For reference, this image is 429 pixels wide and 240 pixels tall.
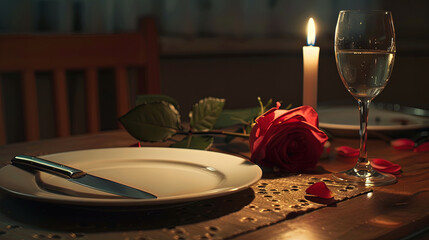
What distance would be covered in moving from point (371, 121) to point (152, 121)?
20.8 inches

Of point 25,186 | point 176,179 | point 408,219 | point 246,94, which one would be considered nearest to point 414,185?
point 408,219

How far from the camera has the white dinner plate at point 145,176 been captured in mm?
511

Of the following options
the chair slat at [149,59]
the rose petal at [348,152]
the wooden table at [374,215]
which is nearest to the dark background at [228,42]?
the chair slat at [149,59]

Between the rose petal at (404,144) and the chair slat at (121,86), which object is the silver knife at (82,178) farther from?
the chair slat at (121,86)

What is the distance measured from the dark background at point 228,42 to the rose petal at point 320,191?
0.85 m

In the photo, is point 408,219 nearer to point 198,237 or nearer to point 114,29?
point 198,237

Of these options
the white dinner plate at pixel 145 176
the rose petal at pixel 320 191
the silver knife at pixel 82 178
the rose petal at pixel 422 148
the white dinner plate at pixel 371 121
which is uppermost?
the silver knife at pixel 82 178

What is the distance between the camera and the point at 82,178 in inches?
22.9

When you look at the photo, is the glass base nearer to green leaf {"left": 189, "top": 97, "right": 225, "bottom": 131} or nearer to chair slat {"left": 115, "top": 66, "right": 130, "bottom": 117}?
green leaf {"left": 189, "top": 97, "right": 225, "bottom": 131}

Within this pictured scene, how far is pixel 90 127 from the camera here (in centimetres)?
143

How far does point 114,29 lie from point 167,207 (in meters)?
1.37

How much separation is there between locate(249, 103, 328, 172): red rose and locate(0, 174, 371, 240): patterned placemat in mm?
116

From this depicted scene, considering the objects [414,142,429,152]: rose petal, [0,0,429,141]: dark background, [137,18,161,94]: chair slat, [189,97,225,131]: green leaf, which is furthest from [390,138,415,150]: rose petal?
[137,18,161,94]: chair slat

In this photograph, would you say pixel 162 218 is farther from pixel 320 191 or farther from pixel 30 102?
pixel 30 102
